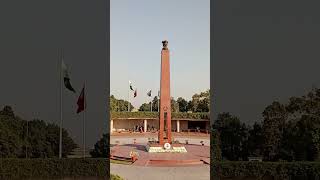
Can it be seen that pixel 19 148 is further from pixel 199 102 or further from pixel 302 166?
pixel 199 102

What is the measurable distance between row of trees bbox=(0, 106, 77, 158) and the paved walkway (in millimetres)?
2228

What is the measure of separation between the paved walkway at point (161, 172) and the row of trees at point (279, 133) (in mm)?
1551

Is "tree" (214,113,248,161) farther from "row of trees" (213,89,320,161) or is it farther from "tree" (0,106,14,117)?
"tree" (0,106,14,117)

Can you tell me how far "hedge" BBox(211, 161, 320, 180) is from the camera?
36.0 ft

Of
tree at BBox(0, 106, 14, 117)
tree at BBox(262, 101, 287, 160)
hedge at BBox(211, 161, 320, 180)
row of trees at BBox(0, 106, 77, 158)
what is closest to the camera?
hedge at BBox(211, 161, 320, 180)

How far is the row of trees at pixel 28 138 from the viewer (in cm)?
1316

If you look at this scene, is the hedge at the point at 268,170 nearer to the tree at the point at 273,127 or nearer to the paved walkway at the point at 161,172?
the paved walkway at the point at 161,172

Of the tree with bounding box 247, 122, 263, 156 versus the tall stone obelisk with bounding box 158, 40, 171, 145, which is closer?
the tree with bounding box 247, 122, 263, 156

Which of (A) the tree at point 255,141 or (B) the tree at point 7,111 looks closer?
(A) the tree at point 255,141

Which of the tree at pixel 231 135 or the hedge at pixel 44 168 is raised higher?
the tree at pixel 231 135

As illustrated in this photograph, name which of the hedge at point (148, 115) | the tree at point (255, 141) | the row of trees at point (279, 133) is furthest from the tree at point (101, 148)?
the hedge at point (148, 115)

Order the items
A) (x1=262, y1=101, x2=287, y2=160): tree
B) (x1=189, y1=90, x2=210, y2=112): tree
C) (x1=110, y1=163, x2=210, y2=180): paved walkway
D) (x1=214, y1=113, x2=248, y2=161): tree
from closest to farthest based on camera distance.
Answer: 1. (x1=110, y1=163, x2=210, y2=180): paved walkway
2. (x1=262, y1=101, x2=287, y2=160): tree
3. (x1=214, y1=113, x2=248, y2=161): tree
4. (x1=189, y1=90, x2=210, y2=112): tree

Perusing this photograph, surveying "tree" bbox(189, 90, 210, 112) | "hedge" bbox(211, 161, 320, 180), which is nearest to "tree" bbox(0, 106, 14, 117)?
"hedge" bbox(211, 161, 320, 180)

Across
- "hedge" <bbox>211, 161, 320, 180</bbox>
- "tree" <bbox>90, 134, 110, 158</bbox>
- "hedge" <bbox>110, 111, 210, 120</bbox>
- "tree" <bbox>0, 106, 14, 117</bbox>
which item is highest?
"tree" <bbox>0, 106, 14, 117</bbox>
